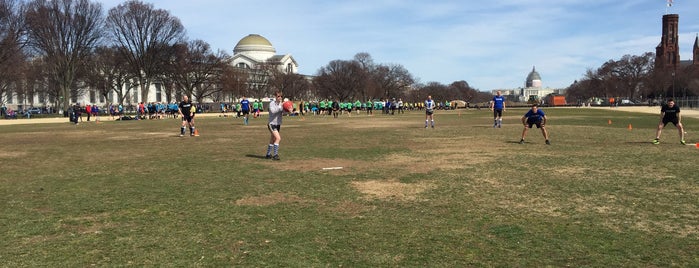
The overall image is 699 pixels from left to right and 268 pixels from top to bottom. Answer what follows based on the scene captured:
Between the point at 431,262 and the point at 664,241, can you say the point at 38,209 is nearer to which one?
the point at 431,262

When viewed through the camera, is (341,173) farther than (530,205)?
Yes

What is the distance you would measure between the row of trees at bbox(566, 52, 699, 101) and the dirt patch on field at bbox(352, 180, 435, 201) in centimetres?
11920

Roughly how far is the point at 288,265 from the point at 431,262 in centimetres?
132

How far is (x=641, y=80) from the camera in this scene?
12194 centimetres

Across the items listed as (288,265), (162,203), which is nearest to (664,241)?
(288,265)

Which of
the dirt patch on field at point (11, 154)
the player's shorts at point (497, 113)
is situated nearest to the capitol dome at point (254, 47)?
the player's shorts at point (497, 113)

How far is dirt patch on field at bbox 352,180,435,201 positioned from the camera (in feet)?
25.3

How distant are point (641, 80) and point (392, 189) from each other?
13421 centimetres

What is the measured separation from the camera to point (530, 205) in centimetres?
695

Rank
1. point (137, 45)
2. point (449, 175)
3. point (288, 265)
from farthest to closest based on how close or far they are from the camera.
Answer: point (137, 45) < point (449, 175) < point (288, 265)

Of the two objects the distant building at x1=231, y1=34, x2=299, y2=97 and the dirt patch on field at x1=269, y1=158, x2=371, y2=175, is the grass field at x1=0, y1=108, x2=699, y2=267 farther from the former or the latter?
the distant building at x1=231, y1=34, x2=299, y2=97

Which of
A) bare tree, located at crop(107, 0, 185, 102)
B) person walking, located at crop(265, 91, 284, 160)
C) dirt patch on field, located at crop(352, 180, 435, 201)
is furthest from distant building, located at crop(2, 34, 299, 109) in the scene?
dirt patch on field, located at crop(352, 180, 435, 201)

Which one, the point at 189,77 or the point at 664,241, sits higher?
the point at 189,77

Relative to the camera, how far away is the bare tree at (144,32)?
194 feet
